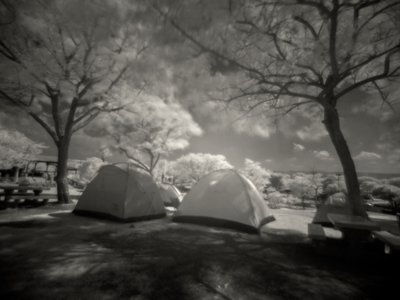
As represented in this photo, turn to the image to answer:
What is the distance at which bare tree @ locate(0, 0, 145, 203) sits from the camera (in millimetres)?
6051

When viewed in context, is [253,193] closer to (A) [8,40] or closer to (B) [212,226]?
(B) [212,226]

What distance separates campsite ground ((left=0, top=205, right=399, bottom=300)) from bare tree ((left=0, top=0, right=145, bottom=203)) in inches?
206

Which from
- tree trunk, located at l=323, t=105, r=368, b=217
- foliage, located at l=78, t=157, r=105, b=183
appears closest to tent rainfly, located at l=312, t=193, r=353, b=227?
tree trunk, located at l=323, t=105, r=368, b=217

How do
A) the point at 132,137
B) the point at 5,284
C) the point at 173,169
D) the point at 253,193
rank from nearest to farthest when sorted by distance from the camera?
the point at 5,284 → the point at 253,193 → the point at 132,137 → the point at 173,169

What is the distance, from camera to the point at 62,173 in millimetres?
10688

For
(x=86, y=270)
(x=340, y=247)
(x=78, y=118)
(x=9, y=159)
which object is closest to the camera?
(x=86, y=270)

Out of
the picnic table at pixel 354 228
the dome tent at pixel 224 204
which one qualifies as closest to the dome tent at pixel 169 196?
the dome tent at pixel 224 204

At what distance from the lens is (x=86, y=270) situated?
3256mm

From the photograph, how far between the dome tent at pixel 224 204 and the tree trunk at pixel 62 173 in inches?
269

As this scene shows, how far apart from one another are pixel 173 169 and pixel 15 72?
40.6 metres

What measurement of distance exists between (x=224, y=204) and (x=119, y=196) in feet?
11.9

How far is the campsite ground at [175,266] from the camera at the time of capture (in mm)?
2793

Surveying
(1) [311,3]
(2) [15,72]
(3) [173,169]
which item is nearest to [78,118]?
(2) [15,72]

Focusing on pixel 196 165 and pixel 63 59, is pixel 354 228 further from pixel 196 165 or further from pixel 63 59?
pixel 196 165
